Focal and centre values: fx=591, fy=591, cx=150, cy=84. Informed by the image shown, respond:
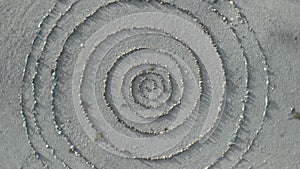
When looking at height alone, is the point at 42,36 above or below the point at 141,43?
below

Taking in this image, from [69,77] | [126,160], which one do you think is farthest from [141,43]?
[126,160]

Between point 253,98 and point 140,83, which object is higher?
point 253,98

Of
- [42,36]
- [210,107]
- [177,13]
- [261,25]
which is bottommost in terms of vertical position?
[42,36]

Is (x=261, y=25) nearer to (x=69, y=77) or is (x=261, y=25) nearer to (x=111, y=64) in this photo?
(x=111, y=64)
